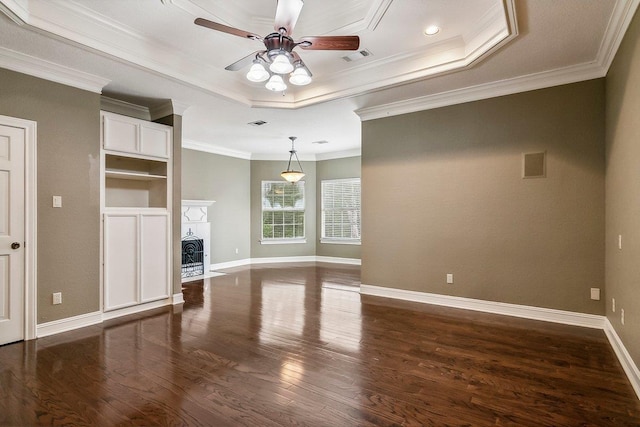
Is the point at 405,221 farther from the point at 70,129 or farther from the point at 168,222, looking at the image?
the point at 70,129

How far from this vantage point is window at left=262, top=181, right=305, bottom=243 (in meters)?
8.89

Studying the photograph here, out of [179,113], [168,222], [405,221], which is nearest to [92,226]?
[168,222]

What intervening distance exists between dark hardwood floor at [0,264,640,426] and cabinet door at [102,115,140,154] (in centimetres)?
214

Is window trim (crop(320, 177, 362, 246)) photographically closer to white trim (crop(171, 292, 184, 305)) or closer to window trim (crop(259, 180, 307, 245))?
window trim (crop(259, 180, 307, 245))

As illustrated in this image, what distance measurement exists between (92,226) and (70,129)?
1.11 meters

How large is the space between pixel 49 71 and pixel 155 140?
130 centimetres

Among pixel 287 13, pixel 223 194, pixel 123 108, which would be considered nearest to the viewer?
pixel 287 13

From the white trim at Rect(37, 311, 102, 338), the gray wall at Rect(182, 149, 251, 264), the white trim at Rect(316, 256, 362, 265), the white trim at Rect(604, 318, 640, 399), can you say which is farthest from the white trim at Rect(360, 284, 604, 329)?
the gray wall at Rect(182, 149, 251, 264)

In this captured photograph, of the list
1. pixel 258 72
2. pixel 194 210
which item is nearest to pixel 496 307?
pixel 258 72

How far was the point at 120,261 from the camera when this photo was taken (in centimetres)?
414

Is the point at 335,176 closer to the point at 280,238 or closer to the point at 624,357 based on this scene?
the point at 280,238

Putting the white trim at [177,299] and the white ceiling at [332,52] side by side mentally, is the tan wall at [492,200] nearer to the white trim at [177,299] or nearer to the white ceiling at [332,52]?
the white ceiling at [332,52]

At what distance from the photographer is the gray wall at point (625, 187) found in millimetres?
2418

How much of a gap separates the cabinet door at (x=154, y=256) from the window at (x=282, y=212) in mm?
4253
